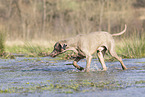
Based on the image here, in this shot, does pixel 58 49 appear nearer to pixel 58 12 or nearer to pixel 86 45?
pixel 86 45

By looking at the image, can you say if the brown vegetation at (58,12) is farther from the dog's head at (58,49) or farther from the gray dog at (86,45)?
the dog's head at (58,49)

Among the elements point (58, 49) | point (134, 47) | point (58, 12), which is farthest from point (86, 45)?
point (58, 12)

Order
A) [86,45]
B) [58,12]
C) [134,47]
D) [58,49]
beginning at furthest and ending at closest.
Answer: [58,12] → [134,47] → [86,45] → [58,49]

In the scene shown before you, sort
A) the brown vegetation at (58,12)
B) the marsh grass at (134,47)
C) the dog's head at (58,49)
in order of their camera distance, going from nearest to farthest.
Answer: the dog's head at (58,49), the marsh grass at (134,47), the brown vegetation at (58,12)

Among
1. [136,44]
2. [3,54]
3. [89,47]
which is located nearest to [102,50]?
[89,47]

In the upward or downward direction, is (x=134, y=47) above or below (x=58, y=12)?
below

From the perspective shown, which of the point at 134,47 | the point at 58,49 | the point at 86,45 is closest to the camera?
the point at 58,49

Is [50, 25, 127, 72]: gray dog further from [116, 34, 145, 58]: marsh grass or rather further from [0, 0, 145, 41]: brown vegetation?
[0, 0, 145, 41]: brown vegetation

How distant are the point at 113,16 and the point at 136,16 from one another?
2.98m

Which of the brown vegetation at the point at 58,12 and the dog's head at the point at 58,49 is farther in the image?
the brown vegetation at the point at 58,12

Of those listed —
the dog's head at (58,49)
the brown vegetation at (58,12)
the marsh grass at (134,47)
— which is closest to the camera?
the dog's head at (58,49)

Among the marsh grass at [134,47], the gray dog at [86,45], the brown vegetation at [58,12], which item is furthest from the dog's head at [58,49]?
the brown vegetation at [58,12]

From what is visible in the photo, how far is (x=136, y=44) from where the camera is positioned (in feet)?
48.1

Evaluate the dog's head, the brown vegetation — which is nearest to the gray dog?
the dog's head
